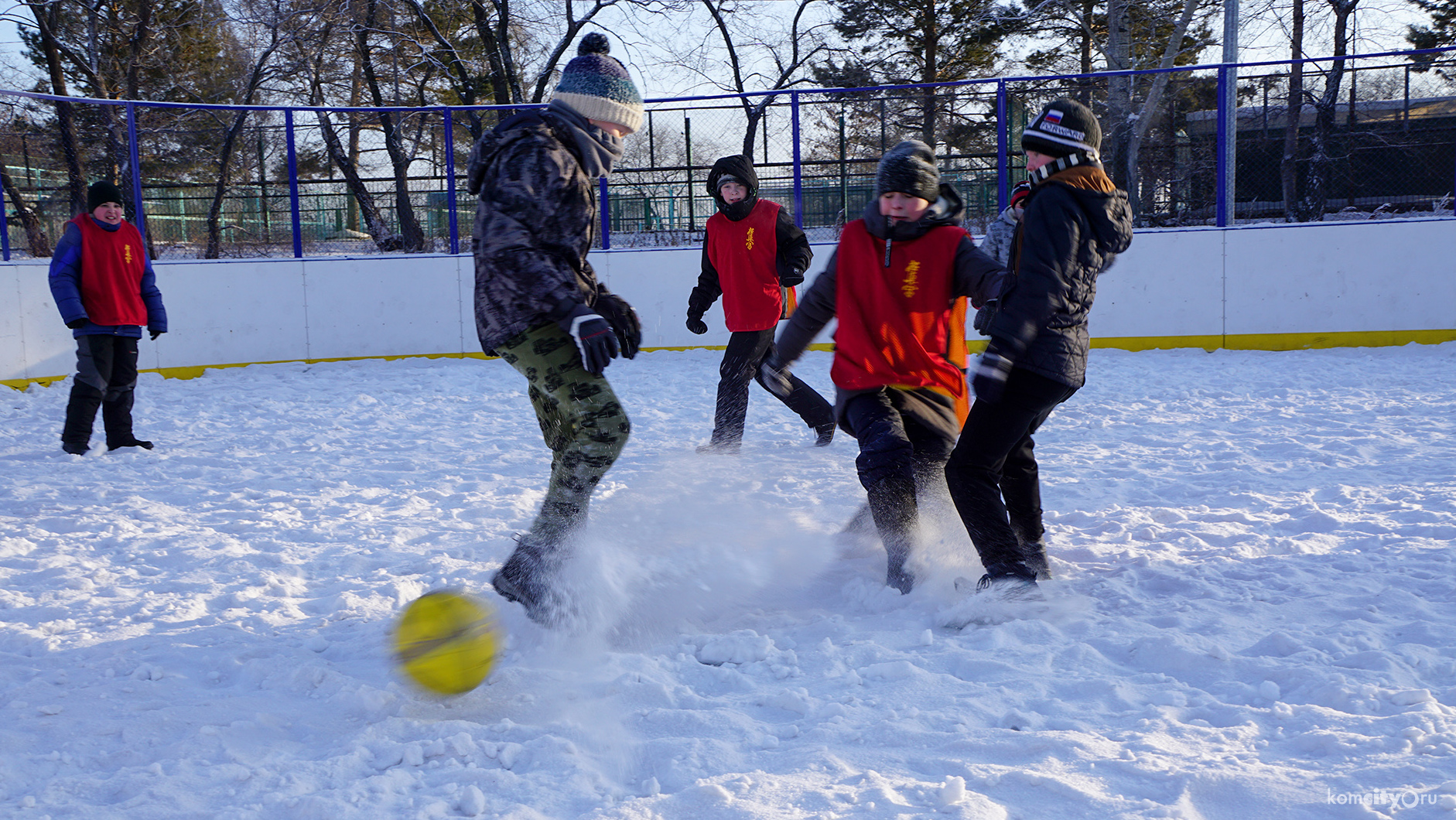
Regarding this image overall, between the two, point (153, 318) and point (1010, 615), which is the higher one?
point (153, 318)

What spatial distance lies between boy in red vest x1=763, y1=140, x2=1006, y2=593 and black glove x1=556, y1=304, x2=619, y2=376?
2.76 feet

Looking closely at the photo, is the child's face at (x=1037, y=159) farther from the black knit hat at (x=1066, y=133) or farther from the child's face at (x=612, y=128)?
the child's face at (x=612, y=128)

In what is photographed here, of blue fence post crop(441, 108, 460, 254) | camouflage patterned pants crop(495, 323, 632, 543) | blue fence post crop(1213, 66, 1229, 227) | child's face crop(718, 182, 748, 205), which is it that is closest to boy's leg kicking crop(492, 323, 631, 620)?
camouflage patterned pants crop(495, 323, 632, 543)

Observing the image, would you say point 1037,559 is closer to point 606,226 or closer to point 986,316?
point 986,316

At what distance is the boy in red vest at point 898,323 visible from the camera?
3117mm

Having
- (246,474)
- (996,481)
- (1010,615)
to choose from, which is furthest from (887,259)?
(246,474)

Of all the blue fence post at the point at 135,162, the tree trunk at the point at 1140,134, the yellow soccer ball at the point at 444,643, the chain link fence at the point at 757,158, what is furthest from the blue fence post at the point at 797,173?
the yellow soccer ball at the point at 444,643

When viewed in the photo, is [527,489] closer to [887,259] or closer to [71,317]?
[887,259]

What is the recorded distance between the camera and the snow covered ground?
2.03 metres

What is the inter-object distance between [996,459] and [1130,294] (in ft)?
27.0

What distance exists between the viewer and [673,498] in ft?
15.0

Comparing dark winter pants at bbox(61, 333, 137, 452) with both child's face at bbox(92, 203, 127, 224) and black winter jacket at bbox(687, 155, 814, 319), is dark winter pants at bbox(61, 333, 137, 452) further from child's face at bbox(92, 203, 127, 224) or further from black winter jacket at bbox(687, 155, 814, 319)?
black winter jacket at bbox(687, 155, 814, 319)

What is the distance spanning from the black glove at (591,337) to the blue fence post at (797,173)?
27.9 feet

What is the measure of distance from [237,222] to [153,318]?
17.3 ft
